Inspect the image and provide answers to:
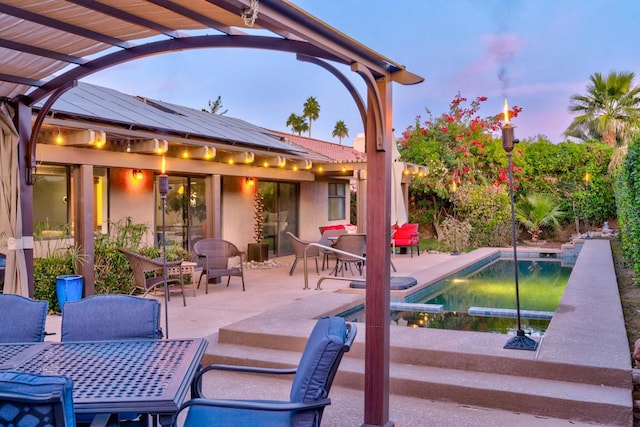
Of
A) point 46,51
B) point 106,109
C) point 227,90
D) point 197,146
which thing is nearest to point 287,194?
point 197,146

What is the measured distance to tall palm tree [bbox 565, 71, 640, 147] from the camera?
2444cm

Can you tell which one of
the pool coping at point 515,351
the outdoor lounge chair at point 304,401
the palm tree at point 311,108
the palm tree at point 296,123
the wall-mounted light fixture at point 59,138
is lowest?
the pool coping at point 515,351

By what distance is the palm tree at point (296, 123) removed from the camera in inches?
1702

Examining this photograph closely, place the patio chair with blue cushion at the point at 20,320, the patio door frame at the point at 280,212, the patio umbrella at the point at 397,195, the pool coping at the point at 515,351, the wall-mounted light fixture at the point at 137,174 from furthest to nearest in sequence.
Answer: the patio door frame at the point at 280,212 < the wall-mounted light fixture at the point at 137,174 < the patio umbrella at the point at 397,195 < the pool coping at the point at 515,351 < the patio chair with blue cushion at the point at 20,320

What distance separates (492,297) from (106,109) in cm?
705

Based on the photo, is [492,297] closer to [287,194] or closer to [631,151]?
[631,151]

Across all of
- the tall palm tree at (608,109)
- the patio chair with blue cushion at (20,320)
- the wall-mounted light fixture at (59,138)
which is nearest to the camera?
the patio chair with blue cushion at (20,320)

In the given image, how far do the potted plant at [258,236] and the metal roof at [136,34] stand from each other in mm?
9114

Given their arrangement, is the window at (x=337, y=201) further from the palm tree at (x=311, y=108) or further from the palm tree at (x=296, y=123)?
the palm tree at (x=311, y=108)

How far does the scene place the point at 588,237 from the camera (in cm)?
1698

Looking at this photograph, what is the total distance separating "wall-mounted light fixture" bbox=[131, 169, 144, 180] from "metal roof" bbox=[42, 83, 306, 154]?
1.21 m

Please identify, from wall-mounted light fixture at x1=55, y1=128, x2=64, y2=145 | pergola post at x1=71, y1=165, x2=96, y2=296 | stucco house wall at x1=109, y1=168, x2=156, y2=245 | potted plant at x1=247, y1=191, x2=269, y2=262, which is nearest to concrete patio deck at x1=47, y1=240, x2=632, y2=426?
pergola post at x1=71, y1=165, x2=96, y2=296

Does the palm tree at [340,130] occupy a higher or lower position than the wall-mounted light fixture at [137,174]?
higher

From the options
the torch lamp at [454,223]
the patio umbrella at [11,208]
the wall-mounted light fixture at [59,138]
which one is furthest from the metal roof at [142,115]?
the torch lamp at [454,223]
